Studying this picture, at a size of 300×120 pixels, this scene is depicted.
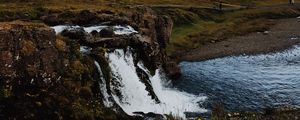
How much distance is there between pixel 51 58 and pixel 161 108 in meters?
12.6

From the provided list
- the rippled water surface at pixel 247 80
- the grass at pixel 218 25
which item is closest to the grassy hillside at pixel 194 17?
the grass at pixel 218 25

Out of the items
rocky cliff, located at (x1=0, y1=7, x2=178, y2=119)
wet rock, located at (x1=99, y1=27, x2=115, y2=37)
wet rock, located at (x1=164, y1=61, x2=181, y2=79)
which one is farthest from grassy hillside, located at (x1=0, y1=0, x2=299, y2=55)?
rocky cliff, located at (x1=0, y1=7, x2=178, y2=119)

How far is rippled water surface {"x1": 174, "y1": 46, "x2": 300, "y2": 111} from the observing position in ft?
149

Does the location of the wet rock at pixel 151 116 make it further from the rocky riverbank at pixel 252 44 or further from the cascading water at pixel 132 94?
the rocky riverbank at pixel 252 44

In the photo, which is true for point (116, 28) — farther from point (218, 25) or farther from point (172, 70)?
point (218, 25)

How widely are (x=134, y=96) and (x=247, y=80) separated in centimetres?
1835

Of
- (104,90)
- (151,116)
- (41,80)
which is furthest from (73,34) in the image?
(151,116)

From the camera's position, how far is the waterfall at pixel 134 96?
3975cm

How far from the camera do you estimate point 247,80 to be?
178 ft

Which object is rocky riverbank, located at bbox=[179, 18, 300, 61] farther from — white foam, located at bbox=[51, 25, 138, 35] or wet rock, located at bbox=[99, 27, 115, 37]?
wet rock, located at bbox=[99, 27, 115, 37]

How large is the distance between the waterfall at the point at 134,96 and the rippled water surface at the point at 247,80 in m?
2.57

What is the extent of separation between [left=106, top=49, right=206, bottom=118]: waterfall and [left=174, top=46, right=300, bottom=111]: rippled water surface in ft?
8.43

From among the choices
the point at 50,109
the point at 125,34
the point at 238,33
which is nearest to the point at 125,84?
the point at 125,34

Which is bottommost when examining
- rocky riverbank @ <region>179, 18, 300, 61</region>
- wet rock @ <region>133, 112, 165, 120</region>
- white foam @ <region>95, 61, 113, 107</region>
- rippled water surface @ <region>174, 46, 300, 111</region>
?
rocky riverbank @ <region>179, 18, 300, 61</region>
